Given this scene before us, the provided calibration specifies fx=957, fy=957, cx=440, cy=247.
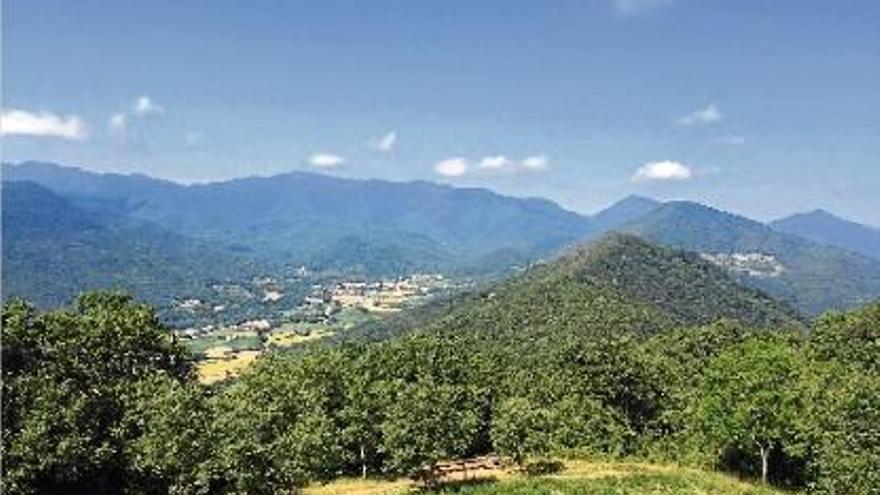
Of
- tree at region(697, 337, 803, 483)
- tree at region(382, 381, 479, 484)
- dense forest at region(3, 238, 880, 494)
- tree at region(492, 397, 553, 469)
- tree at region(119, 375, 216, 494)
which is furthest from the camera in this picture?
tree at region(697, 337, 803, 483)

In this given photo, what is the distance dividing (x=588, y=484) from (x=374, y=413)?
20831mm

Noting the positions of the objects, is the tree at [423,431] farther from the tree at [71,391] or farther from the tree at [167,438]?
the tree at [71,391]

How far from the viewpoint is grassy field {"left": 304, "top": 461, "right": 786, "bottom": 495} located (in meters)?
66.0

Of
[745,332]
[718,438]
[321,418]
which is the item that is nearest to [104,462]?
[321,418]

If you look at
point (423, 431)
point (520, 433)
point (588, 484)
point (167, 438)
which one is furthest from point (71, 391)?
point (588, 484)

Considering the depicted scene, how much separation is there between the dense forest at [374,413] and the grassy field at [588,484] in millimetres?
2345

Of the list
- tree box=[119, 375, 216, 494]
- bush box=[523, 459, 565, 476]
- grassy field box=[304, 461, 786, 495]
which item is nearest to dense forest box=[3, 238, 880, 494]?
tree box=[119, 375, 216, 494]

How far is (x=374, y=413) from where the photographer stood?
3172 inches

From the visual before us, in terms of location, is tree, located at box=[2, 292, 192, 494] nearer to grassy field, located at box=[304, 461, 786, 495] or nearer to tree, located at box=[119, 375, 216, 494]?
tree, located at box=[119, 375, 216, 494]

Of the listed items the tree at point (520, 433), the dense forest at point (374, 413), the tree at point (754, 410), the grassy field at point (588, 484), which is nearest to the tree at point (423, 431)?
the dense forest at point (374, 413)

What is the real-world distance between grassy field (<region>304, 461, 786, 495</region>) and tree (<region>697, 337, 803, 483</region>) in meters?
6.59

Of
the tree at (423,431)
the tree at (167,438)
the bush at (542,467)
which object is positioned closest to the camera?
the tree at (167,438)

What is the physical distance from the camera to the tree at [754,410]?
82.1 meters

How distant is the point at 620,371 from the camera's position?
355 feet
